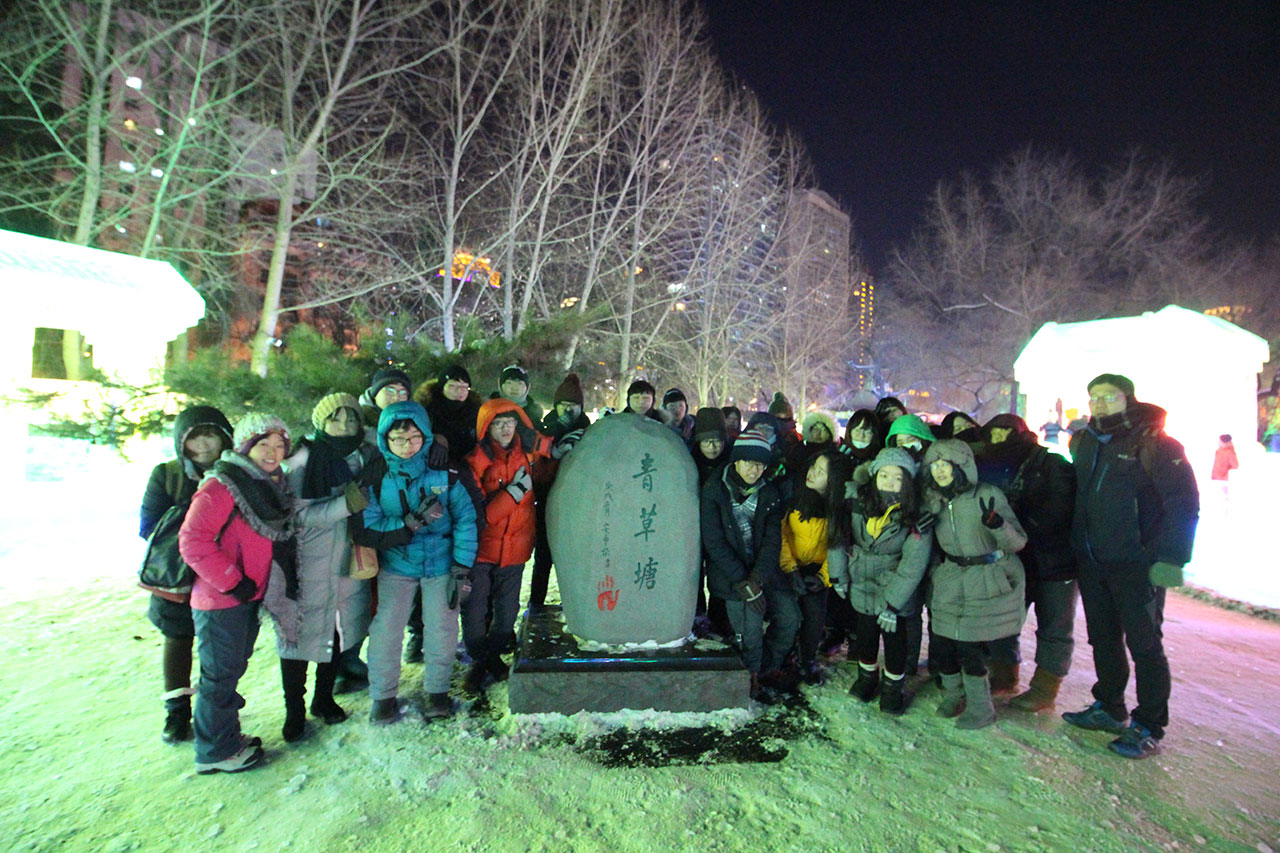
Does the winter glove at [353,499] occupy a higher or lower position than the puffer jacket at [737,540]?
higher

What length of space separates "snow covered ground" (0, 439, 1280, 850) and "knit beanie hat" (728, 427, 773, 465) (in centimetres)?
150

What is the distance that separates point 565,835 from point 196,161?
13968mm

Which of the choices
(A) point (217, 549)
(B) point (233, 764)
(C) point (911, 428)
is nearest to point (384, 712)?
(B) point (233, 764)

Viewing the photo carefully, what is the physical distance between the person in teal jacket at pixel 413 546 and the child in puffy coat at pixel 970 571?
8.77 ft

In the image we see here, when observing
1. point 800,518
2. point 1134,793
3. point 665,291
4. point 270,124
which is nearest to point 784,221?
point 665,291

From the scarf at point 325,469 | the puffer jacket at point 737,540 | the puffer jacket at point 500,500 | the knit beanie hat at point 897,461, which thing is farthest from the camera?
the puffer jacket at point 500,500

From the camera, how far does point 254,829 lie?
2771mm

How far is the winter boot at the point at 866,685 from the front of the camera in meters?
4.13

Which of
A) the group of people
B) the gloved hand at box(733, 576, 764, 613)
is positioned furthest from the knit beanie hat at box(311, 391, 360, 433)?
the gloved hand at box(733, 576, 764, 613)

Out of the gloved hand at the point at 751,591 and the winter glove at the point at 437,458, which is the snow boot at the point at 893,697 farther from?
the winter glove at the point at 437,458

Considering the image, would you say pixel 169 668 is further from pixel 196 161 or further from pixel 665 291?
pixel 665 291

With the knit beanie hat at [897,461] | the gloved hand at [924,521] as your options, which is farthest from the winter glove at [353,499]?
the gloved hand at [924,521]

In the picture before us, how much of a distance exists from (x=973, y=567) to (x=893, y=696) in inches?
36.4

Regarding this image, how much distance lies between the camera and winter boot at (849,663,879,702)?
4.13 meters
